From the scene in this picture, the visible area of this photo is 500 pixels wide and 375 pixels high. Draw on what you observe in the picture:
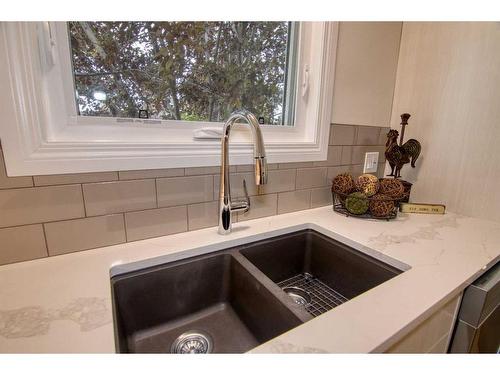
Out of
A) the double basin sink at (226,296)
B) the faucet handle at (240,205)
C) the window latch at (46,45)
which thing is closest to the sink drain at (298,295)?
the double basin sink at (226,296)

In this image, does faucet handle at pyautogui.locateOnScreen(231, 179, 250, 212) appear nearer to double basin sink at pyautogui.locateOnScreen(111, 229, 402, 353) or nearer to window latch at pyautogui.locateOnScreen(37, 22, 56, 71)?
double basin sink at pyautogui.locateOnScreen(111, 229, 402, 353)

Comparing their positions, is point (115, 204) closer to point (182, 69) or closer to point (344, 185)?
point (182, 69)

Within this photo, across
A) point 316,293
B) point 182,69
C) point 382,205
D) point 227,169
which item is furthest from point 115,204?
point 382,205

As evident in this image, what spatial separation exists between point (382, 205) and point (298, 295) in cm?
49

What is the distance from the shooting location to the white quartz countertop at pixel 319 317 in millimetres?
427

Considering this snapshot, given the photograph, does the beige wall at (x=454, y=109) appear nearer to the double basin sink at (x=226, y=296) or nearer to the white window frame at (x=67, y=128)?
the white window frame at (x=67, y=128)

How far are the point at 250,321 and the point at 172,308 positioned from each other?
230 millimetres

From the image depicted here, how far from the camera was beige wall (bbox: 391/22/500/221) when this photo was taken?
1008mm

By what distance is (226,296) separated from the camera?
0.79 metres

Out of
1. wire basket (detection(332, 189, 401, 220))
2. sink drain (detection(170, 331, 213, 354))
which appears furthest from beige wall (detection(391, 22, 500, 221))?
sink drain (detection(170, 331, 213, 354))

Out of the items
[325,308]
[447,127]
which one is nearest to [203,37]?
[325,308]

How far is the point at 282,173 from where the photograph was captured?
3.36 feet

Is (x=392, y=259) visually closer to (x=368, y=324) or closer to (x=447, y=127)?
(x=368, y=324)

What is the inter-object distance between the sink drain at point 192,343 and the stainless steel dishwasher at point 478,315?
68cm
